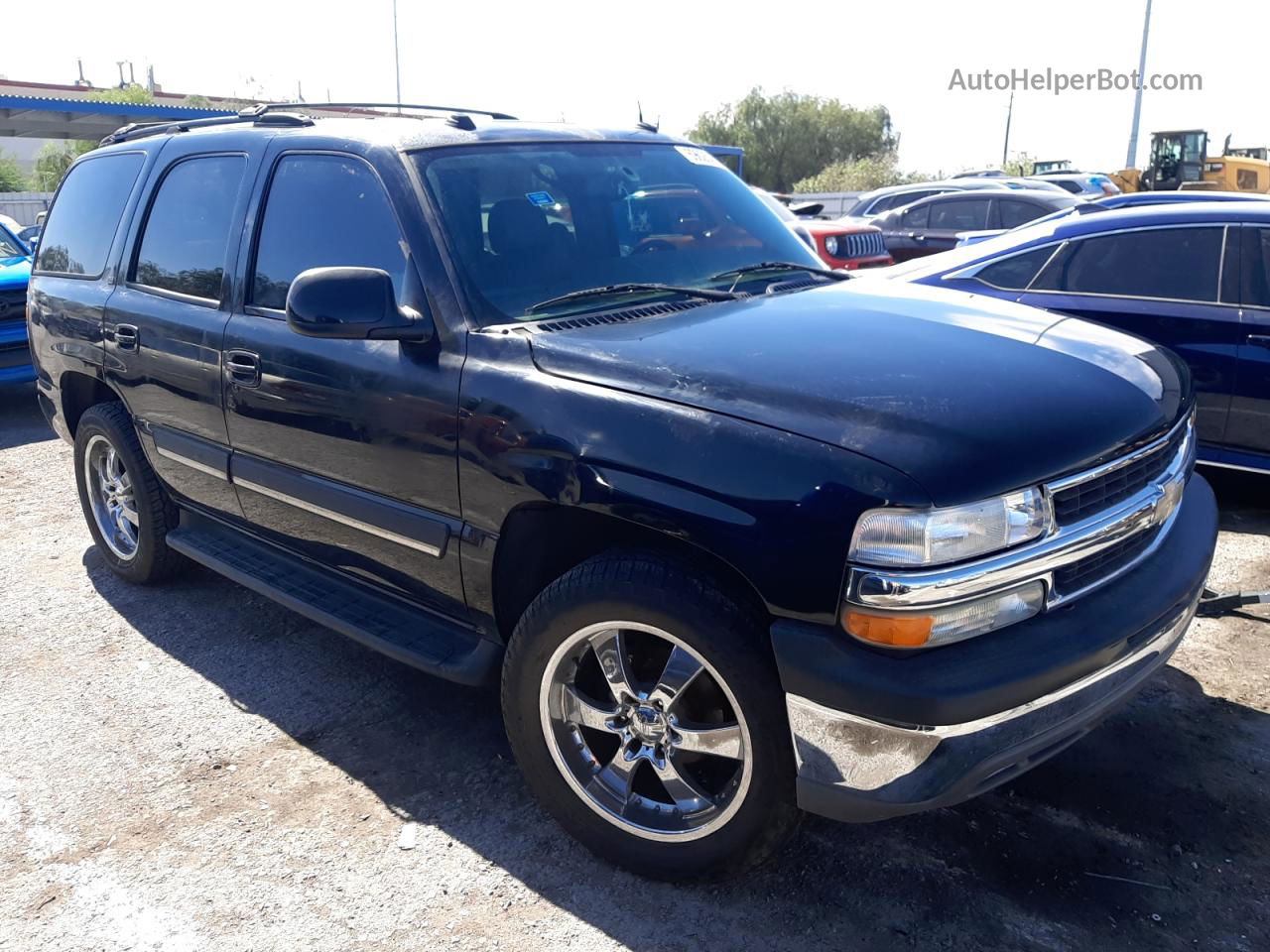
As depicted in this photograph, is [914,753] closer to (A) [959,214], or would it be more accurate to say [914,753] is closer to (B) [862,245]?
(B) [862,245]

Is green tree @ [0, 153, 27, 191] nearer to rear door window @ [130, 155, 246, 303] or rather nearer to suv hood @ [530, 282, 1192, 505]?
rear door window @ [130, 155, 246, 303]

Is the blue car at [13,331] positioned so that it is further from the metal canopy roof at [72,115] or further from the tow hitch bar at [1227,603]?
the metal canopy roof at [72,115]

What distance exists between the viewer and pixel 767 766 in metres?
2.47

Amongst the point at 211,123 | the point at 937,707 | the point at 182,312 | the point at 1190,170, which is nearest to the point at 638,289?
the point at 937,707

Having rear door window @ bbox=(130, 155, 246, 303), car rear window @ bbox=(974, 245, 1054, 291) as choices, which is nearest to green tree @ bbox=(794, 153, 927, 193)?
car rear window @ bbox=(974, 245, 1054, 291)

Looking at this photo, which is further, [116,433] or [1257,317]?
[1257,317]

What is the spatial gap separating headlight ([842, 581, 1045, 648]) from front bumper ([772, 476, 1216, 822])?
3 centimetres

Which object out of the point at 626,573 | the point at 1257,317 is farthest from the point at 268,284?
the point at 1257,317

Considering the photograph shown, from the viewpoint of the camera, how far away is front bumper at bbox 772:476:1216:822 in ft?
7.28

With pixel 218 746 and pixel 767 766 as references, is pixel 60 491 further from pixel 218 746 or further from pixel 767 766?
pixel 767 766

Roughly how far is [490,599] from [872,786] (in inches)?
48.6

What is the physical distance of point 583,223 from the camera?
11.2ft

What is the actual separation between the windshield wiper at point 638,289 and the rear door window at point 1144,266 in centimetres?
318

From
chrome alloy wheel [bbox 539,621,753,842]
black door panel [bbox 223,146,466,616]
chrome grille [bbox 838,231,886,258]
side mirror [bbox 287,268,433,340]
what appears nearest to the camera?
chrome alloy wheel [bbox 539,621,753,842]
